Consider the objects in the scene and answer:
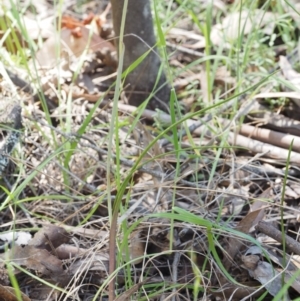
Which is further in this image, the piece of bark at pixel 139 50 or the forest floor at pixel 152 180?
the piece of bark at pixel 139 50

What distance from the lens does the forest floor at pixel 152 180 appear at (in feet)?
4.02

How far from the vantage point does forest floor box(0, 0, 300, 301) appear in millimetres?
1225

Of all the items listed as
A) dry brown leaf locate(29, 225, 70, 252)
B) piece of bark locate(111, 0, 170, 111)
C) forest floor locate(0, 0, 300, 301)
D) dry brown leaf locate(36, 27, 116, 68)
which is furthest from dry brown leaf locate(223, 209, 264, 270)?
dry brown leaf locate(36, 27, 116, 68)

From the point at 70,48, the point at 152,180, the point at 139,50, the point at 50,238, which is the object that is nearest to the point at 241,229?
the point at 152,180

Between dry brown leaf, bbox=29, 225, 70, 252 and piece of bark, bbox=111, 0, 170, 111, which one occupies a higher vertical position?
piece of bark, bbox=111, 0, 170, 111

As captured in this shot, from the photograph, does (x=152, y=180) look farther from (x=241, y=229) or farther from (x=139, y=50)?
(x=139, y=50)

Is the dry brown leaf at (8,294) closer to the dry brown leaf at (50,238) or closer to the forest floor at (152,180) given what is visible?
the forest floor at (152,180)

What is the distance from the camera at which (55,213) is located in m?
1.53

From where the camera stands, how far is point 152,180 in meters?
1.55

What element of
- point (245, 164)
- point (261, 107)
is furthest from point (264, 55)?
point (245, 164)

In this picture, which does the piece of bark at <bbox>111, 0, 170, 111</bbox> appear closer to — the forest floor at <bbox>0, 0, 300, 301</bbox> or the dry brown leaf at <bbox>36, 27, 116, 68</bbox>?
the forest floor at <bbox>0, 0, 300, 301</bbox>

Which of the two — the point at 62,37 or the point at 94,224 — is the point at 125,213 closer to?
the point at 94,224

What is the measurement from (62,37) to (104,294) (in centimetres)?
122

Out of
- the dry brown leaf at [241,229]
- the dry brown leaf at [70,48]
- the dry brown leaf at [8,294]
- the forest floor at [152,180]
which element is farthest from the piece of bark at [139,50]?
the dry brown leaf at [8,294]
